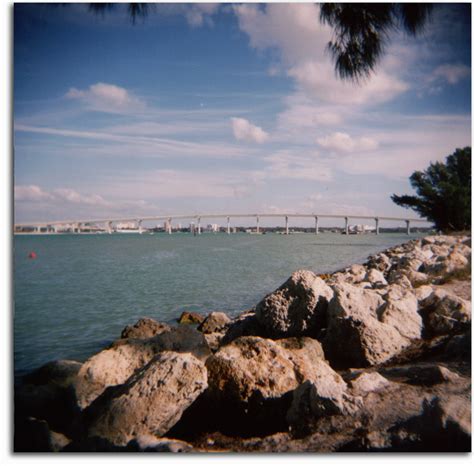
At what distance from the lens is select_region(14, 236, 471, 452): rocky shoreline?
2402 mm

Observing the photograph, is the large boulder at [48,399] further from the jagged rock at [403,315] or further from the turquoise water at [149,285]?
the jagged rock at [403,315]

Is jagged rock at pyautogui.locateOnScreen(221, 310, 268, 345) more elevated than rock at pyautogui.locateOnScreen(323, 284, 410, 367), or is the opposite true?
rock at pyautogui.locateOnScreen(323, 284, 410, 367)

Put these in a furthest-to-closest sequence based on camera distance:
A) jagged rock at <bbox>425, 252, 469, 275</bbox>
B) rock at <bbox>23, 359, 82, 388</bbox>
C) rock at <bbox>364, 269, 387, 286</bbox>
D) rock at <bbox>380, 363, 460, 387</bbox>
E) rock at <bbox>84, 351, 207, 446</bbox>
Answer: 1. rock at <bbox>364, 269, 387, 286</bbox>
2. jagged rock at <bbox>425, 252, 469, 275</bbox>
3. rock at <bbox>23, 359, 82, 388</bbox>
4. rock at <bbox>380, 363, 460, 387</bbox>
5. rock at <bbox>84, 351, 207, 446</bbox>

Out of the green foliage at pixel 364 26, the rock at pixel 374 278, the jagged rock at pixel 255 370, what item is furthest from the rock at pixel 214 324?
the green foliage at pixel 364 26

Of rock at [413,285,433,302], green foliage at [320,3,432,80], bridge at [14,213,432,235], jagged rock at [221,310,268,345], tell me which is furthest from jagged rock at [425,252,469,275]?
jagged rock at [221,310,268,345]

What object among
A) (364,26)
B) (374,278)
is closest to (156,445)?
(364,26)

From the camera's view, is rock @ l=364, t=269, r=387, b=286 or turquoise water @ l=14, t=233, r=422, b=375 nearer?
turquoise water @ l=14, t=233, r=422, b=375

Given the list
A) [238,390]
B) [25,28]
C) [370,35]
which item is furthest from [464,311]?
[25,28]

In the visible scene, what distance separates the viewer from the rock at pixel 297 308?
4.40 m

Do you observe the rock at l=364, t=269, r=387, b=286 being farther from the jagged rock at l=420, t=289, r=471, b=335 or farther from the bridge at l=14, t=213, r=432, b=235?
the jagged rock at l=420, t=289, r=471, b=335

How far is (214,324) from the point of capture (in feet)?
22.4

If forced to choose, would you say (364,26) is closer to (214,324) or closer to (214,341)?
(214,341)

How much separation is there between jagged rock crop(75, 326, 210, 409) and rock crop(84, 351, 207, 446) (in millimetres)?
446

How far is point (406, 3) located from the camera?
3.28 meters
